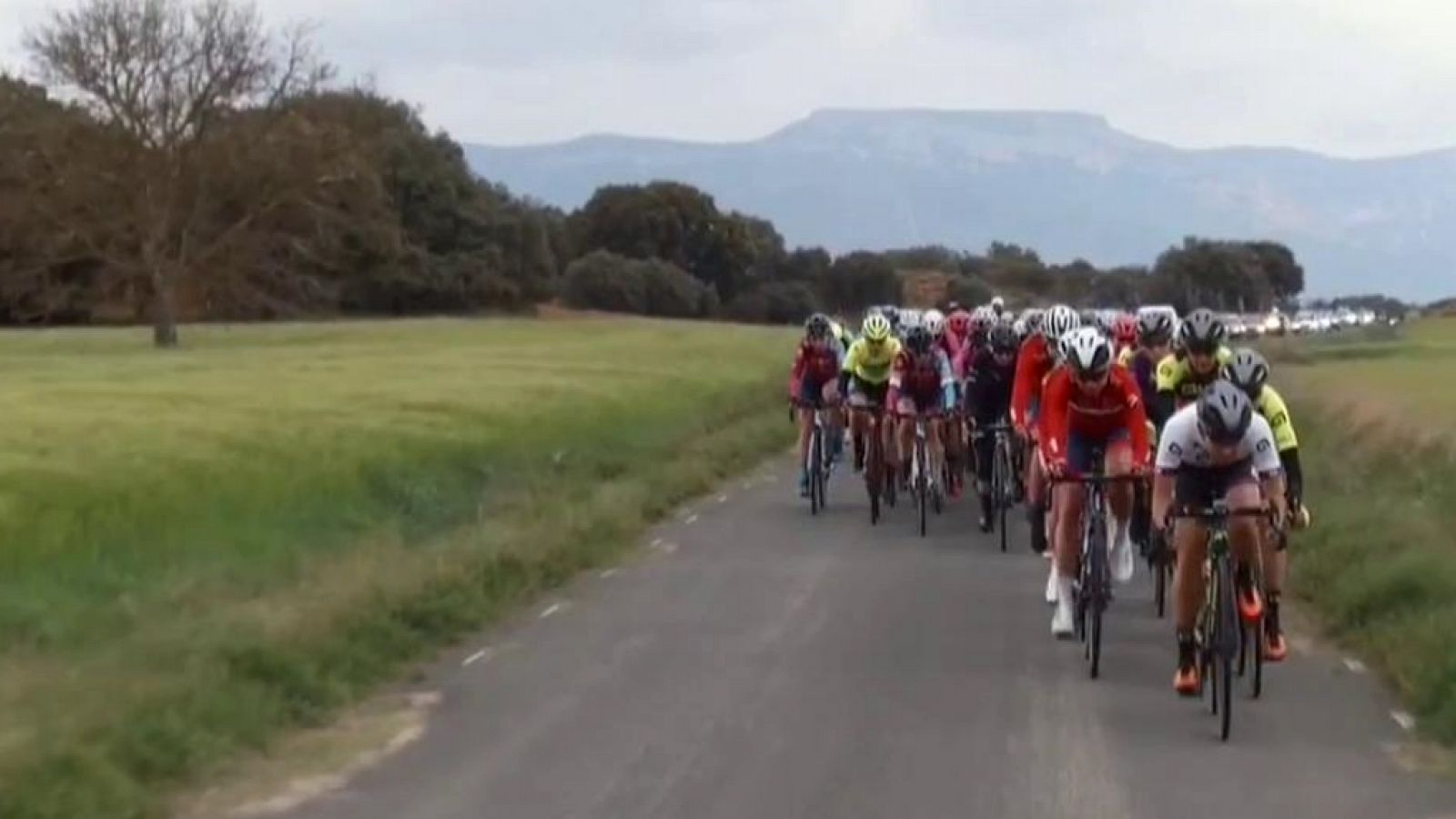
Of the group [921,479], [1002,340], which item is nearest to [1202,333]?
[1002,340]

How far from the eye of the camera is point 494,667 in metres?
13.8

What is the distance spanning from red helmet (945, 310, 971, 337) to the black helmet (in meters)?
12.9

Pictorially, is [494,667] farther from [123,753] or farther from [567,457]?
[567,457]

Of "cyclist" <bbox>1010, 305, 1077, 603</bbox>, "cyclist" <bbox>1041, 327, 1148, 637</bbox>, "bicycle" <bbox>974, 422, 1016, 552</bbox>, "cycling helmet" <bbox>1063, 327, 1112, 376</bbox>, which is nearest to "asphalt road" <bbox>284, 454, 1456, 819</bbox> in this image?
"cyclist" <bbox>1010, 305, 1077, 603</bbox>

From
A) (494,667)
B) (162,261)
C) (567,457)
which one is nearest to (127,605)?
(494,667)

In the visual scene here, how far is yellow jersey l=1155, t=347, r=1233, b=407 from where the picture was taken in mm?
13531

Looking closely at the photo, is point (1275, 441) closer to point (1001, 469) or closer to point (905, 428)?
point (1001, 469)

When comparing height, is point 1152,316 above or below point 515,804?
above

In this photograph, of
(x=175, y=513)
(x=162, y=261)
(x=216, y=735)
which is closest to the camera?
(x=216, y=735)

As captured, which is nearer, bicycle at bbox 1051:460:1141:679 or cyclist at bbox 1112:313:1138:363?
bicycle at bbox 1051:460:1141:679

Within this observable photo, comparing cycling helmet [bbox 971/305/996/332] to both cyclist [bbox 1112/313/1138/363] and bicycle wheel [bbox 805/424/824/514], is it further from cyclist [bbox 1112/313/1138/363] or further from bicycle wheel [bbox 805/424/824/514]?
bicycle wheel [bbox 805/424/824/514]

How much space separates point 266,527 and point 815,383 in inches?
246

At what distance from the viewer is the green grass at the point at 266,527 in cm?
1144

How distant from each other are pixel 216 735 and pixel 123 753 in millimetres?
771
